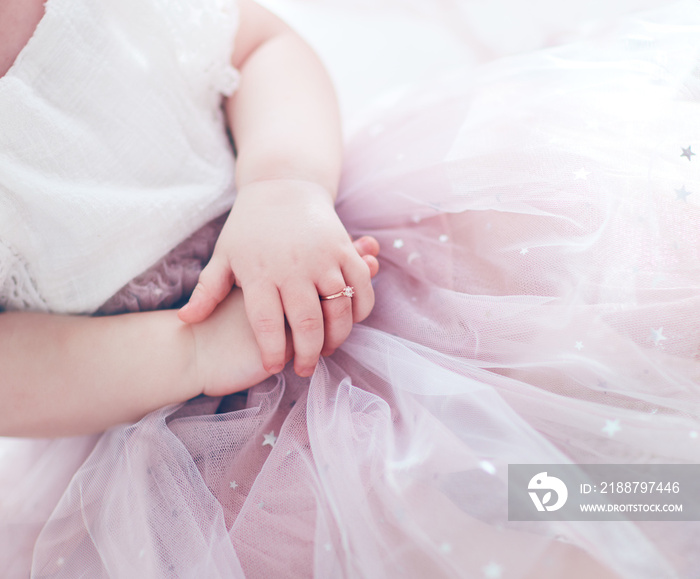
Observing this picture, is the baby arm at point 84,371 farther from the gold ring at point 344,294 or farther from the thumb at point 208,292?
the gold ring at point 344,294

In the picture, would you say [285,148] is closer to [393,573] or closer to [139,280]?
[139,280]

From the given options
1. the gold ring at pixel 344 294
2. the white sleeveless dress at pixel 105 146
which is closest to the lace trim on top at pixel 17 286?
the white sleeveless dress at pixel 105 146

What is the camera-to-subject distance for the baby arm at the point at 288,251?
0.56m

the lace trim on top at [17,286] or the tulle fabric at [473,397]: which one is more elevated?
the lace trim on top at [17,286]

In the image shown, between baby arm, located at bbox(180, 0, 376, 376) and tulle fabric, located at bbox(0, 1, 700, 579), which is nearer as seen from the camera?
tulle fabric, located at bbox(0, 1, 700, 579)

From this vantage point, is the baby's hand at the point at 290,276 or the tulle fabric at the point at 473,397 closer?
the tulle fabric at the point at 473,397

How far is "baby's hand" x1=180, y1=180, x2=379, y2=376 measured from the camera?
556mm

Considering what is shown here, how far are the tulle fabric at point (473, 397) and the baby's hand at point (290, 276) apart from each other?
43 millimetres

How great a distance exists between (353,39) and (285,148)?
0.76 m

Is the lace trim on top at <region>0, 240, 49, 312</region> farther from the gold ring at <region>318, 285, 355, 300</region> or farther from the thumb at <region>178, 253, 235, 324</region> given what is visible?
the gold ring at <region>318, 285, 355, 300</region>

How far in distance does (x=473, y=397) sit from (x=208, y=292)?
0.29 m

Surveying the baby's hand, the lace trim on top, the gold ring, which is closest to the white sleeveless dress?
the lace trim on top

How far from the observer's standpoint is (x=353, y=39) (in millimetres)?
1272

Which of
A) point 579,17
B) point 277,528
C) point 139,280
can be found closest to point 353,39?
point 579,17
